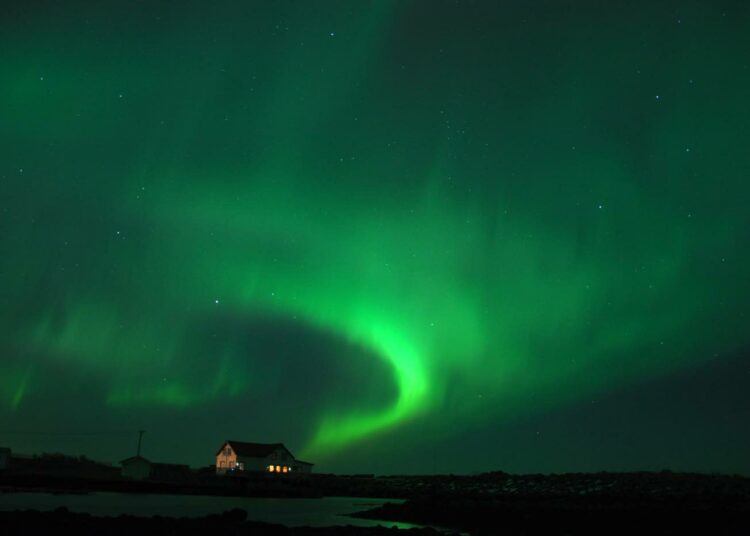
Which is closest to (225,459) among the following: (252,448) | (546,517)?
(252,448)

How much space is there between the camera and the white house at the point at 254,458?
96625 millimetres

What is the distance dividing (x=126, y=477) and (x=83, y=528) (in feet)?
202

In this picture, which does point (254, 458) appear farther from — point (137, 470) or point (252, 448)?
point (137, 470)

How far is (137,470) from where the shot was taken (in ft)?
282

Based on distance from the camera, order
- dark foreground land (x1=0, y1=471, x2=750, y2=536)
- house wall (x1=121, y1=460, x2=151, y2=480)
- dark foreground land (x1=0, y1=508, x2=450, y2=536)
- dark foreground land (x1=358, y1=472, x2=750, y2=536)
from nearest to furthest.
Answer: dark foreground land (x1=0, y1=508, x2=450, y2=536)
dark foreground land (x1=0, y1=471, x2=750, y2=536)
dark foreground land (x1=358, y1=472, x2=750, y2=536)
house wall (x1=121, y1=460, x2=151, y2=480)

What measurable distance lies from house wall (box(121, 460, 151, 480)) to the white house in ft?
44.1

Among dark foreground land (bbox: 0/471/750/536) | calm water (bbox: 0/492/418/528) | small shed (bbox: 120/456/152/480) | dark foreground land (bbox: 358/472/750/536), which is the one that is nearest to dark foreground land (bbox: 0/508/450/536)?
dark foreground land (bbox: 0/471/750/536)

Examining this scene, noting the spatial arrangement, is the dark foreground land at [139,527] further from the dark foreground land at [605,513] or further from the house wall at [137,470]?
the house wall at [137,470]

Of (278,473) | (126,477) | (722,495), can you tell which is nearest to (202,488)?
(126,477)

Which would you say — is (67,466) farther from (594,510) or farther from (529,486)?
(594,510)

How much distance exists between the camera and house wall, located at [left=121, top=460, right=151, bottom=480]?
85875mm

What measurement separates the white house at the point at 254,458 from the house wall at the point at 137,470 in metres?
13.4

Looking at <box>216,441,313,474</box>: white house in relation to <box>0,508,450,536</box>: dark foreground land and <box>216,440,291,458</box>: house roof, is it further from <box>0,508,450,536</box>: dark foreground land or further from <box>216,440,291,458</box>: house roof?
<box>0,508,450,536</box>: dark foreground land

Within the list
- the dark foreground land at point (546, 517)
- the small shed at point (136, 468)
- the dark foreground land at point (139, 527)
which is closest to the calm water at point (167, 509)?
the dark foreground land at point (546, 517)
